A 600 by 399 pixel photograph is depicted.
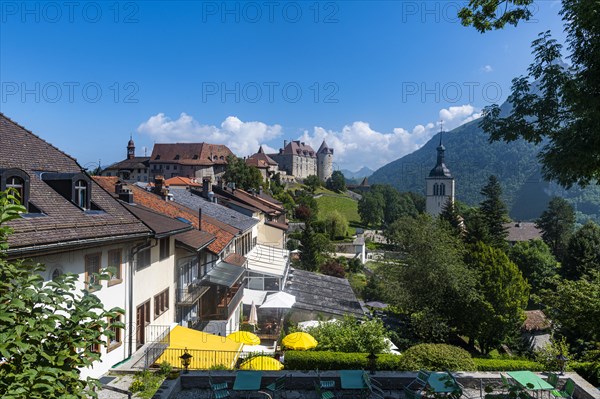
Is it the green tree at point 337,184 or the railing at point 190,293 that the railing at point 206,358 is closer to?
the railing at point 190,293

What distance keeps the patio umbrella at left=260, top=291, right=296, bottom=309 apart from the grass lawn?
279ft

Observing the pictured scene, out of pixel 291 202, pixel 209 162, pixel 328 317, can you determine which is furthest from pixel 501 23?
pixel 209 162

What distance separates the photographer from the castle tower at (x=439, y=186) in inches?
4414

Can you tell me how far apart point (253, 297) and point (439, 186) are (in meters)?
94.0

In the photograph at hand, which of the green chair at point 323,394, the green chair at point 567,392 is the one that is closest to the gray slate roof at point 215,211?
the green chair at point 323,394

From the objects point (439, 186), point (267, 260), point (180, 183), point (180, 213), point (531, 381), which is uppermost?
point (439, 186)

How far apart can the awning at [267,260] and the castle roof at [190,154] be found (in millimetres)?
75841

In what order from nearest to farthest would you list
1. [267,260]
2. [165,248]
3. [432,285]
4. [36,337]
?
1. [36,337]
2. [165,248]
3. [432,285]
4. [267,260]

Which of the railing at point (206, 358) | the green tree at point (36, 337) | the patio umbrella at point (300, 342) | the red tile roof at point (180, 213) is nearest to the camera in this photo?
the green tree at point (36, 337)

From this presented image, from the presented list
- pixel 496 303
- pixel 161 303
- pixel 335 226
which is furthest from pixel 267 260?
pixel 335 226

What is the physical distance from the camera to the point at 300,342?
61.4 feet

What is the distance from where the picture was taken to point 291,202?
103 metres

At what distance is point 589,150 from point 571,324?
11.6 metres

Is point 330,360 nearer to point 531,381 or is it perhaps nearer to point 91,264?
point 531,381
